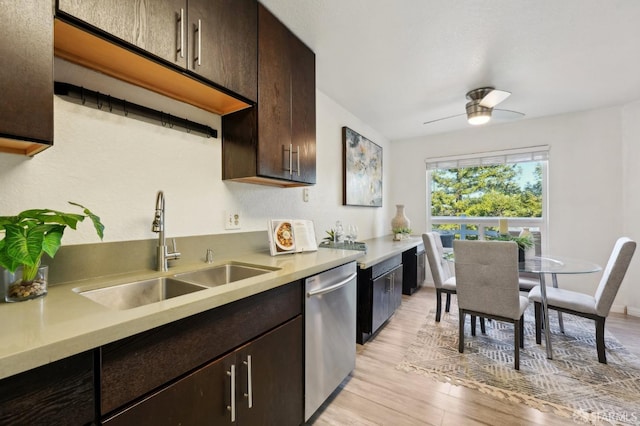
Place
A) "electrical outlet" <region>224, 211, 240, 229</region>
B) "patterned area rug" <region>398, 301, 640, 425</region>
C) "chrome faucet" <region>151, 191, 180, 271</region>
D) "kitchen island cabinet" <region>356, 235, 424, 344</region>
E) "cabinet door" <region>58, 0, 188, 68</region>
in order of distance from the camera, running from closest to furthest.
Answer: "cabinet door" <region>58, 0, 188, 68</region>
"chrome faucet" <region>151, 191, 180, 271</region>
"patterned area rug" <region>398, 301, 640, 425</region>
"electrical outlet" <region>224, 211, 240, 229</region>
"kitchen island cabinet" <region>356, 235, 424, 344</region>

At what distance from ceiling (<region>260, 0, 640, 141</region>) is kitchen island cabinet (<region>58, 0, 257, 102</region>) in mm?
327

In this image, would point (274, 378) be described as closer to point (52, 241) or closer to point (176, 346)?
point (176, 346)

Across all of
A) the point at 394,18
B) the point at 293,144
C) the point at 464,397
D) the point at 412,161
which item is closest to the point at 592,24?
the point at 394,18

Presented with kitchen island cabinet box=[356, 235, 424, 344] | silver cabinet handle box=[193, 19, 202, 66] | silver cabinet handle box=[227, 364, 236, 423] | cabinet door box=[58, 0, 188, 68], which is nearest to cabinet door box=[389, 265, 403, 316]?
kitchen island cabinet box=[356, 235, 424, 344]

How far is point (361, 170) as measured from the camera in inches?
141

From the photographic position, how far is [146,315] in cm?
75

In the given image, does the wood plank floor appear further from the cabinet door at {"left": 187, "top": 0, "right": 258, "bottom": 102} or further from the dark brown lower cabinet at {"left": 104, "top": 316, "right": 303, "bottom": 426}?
the cabinet door at {"left": 187, "top": 0, "right": 258, "bottom": 102}

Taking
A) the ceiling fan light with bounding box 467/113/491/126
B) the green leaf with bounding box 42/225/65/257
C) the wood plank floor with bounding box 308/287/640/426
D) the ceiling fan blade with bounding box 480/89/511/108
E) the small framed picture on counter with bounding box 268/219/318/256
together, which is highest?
the ceiling fan blade with bounding box 480/89/511/108

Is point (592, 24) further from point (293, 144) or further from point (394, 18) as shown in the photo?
point (293, 144)

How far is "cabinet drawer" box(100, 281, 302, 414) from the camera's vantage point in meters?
0.71

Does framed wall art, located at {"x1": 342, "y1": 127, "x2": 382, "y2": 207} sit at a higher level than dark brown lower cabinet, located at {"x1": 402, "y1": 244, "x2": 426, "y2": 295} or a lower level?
higher

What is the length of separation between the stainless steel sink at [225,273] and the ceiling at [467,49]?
1.55m

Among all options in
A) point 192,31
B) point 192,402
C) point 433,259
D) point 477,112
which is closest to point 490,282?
point 433,259

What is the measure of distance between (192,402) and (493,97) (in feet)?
10.1
